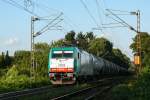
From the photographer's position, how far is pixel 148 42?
280ft

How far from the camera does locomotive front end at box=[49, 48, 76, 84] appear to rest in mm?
38056

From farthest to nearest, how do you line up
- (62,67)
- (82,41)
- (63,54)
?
(82,41)
(63,54)
(62,67)

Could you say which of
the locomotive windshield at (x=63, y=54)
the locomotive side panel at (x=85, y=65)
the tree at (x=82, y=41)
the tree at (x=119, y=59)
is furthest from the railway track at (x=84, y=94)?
the tree at (x=119, y=59)

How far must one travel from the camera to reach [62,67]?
3822cm

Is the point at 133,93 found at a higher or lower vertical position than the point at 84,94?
higher

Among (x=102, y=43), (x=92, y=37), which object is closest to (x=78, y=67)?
(x=102, y=43)

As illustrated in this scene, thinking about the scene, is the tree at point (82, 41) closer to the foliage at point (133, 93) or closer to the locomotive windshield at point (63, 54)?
the locomotive windshield at point (63, 54)

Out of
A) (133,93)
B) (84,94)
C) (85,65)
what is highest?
(85,65)

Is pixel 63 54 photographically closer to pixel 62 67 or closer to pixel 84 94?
pixel 62 67

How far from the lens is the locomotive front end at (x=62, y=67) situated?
38.1 meters

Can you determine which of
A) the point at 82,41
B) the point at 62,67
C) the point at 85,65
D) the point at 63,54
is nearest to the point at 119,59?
the point at 82,41

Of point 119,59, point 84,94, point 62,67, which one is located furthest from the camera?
point 119,59

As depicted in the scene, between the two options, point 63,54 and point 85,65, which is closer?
point 63,54

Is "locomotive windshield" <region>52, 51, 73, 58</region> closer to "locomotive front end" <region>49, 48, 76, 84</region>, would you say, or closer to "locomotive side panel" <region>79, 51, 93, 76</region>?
"locomotive front end" <region>49, 48, 76, 84</region>
